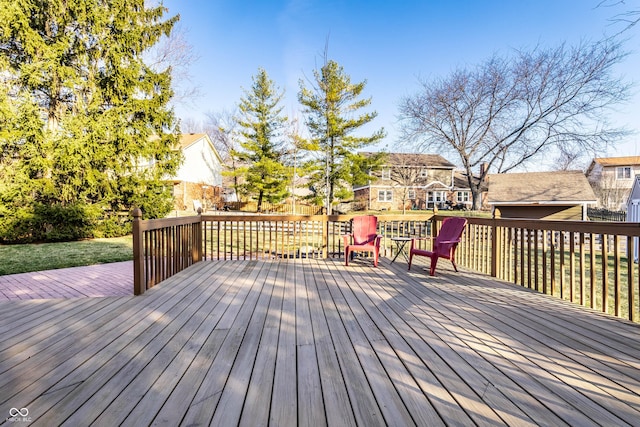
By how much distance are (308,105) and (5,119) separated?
33.4 feet

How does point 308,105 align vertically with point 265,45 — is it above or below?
below

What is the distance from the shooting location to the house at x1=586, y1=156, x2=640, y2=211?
26094 mm

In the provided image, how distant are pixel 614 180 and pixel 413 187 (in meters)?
19.0

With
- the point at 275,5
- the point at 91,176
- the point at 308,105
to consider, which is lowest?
the point at 91,176

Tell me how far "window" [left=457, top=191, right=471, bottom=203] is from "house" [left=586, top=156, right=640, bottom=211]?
406 inches

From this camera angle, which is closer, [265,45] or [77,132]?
[77,132]

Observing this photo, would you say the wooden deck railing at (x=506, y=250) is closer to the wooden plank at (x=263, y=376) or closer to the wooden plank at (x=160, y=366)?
the wooden plank at (x=160, y=366)

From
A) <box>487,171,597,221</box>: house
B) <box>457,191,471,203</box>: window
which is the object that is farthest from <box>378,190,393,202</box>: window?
<box>487,171,597,221</box>: house

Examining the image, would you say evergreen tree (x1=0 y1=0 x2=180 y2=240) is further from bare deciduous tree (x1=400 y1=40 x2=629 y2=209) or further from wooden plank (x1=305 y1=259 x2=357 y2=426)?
bare deciduous tree (x1=400 y1=40 x2=629 y2=209)

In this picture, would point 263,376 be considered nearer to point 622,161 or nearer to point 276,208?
point 276,208

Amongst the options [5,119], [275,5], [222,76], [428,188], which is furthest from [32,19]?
[428,188]

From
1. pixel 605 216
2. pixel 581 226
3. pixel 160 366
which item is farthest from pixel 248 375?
pixel 605 216

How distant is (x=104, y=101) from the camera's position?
918 cm

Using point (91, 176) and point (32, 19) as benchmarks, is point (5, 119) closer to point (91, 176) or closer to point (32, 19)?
point (91, 176)
